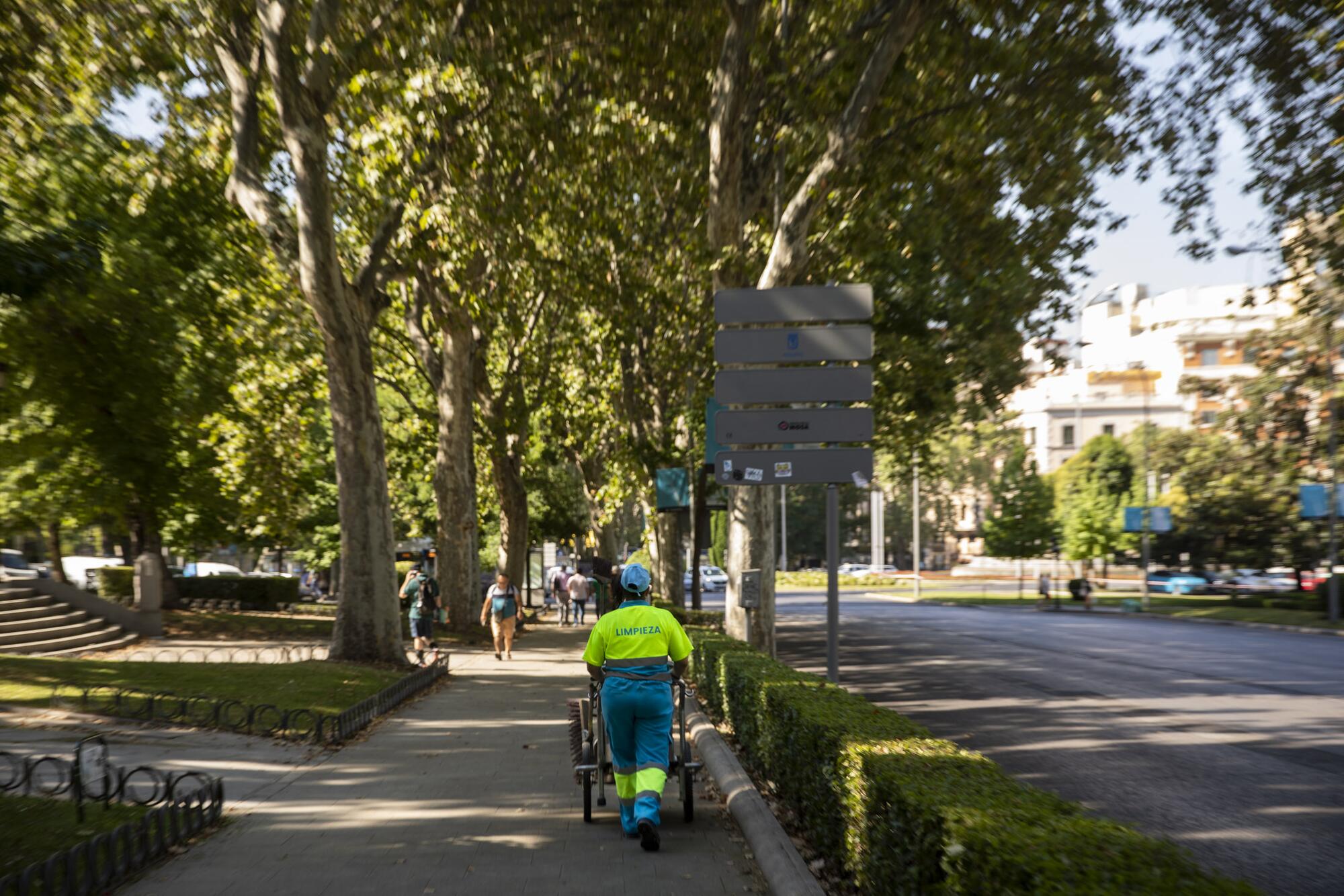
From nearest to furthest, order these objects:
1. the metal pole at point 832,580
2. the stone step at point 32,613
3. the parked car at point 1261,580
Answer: the metal pole at point 832,580 < the stone step at point 32,613 < the parked car at point 1261,580

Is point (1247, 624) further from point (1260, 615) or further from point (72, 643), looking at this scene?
point (72, 643)

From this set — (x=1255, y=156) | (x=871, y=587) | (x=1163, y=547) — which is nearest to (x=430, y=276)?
(x=1255, y=156)

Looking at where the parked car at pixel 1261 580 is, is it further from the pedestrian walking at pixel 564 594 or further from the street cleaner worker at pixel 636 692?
the street cleaner worker at pixel 636 692

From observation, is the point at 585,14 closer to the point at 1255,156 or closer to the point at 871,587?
the point at 1255,156

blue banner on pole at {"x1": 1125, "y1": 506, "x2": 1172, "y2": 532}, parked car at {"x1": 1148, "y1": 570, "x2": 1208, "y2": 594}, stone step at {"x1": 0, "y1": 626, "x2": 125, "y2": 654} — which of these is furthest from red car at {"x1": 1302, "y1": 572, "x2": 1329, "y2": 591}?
stone step at {"x1": 0, "y1": 626, "x2": 125, "y2": 654}

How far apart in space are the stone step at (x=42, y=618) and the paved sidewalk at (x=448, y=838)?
42.4ft

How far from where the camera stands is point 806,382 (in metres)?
11.4

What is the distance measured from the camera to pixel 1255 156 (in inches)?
457

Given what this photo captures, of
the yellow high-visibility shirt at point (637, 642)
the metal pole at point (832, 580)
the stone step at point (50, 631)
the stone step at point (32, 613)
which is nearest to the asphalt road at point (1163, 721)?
the metal pole at point (832, 580)

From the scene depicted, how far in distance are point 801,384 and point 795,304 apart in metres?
0.74

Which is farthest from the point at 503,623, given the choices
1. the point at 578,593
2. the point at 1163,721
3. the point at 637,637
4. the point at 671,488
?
the point at 637,637

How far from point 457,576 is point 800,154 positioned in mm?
12975

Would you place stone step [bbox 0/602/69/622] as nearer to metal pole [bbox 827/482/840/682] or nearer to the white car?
metal pole [bbox 827/482/840/682]

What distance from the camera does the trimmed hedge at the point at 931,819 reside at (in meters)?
3.81
